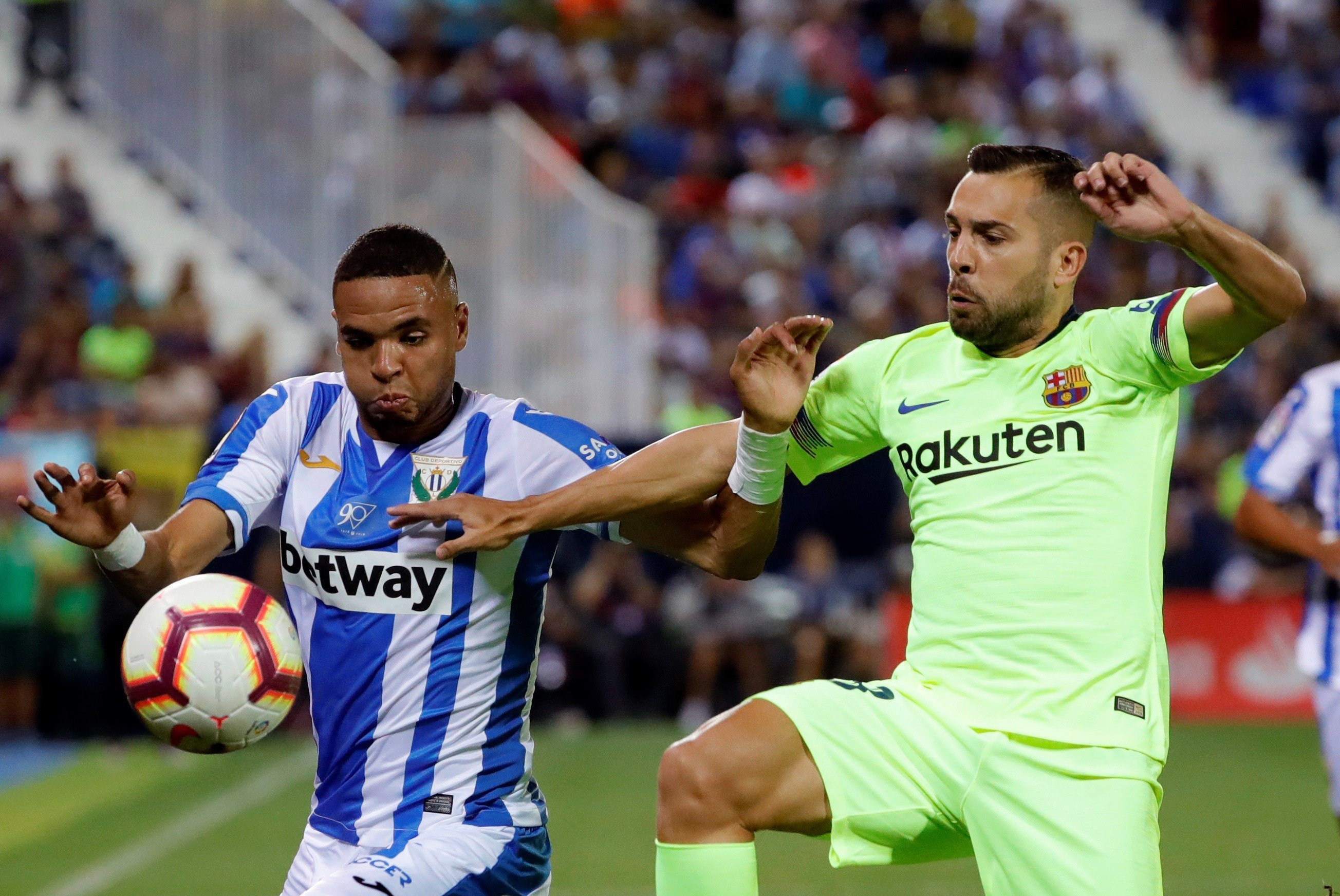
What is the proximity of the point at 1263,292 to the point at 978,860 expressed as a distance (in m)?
1.48

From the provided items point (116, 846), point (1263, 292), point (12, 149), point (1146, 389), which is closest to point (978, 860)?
point (1146, 389)

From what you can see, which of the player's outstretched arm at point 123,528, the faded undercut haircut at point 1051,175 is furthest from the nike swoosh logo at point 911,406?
the player's outstretched arm at point 123,528

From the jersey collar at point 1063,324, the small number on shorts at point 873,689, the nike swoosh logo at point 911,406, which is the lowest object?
the small number on shorts at point 873,689

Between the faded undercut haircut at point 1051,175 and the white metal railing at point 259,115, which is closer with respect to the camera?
the faded undercut haircut at point 1051,175

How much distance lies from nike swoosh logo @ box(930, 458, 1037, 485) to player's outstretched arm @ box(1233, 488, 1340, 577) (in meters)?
2.30

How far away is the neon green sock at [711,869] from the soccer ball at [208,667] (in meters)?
0.99

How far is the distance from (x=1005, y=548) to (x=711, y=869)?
41.1 inches

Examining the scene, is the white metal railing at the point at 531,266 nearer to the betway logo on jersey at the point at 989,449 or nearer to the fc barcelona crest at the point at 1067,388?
the betway logo on jersey at the point at 989,449

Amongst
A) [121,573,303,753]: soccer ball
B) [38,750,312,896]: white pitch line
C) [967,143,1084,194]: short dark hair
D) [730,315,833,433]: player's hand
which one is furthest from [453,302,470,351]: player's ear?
[38,750,312,896]: white pitch line

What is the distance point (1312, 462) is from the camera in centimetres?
621

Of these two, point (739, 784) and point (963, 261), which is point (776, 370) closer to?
point (963, 261)

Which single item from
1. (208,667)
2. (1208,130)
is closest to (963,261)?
(208,667)

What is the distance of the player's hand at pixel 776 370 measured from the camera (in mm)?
4152

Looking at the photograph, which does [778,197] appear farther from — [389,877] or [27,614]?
[389,877]
